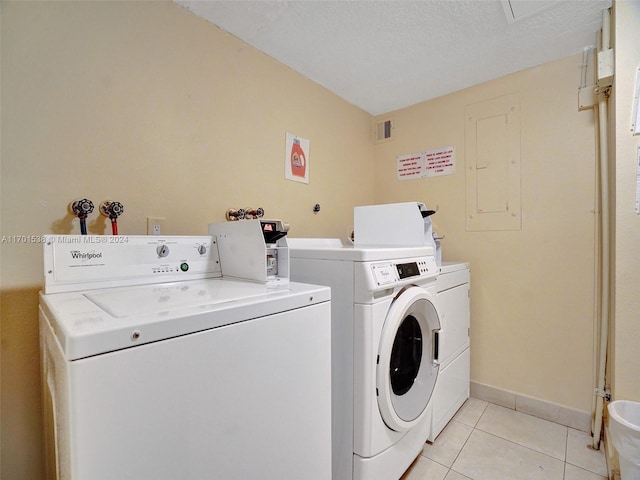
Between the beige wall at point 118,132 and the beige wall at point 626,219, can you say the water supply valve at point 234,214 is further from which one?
the beige wall at point 626,219

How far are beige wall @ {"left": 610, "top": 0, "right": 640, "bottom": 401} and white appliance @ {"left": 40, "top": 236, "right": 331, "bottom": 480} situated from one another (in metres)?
1.36

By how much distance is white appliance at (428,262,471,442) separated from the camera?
1580 millimetres

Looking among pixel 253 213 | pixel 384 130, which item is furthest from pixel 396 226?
pixel 384 130

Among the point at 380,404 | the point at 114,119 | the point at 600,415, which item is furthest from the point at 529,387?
the point at 114,119

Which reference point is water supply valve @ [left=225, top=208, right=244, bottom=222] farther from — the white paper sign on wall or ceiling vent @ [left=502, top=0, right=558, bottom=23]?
ceiling vent @ [left=502, top=0, right=558, bottom=23]

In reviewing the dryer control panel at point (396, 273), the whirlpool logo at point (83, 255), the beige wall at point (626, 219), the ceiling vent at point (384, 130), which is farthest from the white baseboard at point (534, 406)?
the whirlpool logo at point (83, 255)

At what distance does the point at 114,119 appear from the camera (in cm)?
119

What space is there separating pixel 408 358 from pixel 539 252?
1172mm

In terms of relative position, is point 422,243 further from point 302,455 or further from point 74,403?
point 74,403

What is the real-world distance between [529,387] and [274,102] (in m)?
2.45

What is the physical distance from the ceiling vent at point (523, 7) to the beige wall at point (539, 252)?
556 millimetres

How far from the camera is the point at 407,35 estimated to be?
1602mm

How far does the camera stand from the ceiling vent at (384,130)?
2535 millimetres

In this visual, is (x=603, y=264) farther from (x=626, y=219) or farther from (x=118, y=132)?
(x=118, y=132)
